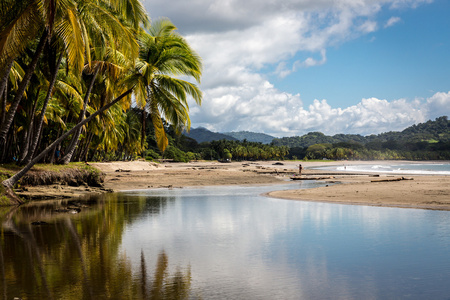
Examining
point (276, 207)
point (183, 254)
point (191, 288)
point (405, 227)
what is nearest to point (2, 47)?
point (183, 254)

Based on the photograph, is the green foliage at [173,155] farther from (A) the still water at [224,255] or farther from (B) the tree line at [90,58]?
(A) the still water at [224,255]

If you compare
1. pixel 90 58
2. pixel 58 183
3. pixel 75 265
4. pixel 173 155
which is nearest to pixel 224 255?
pixel 75 265

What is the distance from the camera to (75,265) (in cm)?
713

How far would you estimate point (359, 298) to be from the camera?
5.59m

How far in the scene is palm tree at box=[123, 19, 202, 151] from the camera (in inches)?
681

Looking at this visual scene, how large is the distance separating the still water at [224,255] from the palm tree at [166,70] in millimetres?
5258

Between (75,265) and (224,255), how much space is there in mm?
2944

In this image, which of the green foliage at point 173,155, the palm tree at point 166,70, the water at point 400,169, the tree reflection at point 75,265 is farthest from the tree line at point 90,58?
the green foliage at point 173,155

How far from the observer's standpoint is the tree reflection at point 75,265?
223 inches

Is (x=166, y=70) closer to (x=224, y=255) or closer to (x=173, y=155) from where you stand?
(x=224, y=255)

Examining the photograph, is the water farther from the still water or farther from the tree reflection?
the tree reflection

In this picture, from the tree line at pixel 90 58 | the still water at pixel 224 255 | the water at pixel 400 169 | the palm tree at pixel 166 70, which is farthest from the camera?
the water at pixel 400 169

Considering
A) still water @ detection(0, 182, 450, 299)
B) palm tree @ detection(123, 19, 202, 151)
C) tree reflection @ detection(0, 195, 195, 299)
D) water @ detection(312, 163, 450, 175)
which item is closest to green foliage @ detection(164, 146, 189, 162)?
water @ detection(312, 163, 450, 175)

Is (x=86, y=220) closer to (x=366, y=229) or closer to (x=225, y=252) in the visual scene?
(x=225, y=252)
